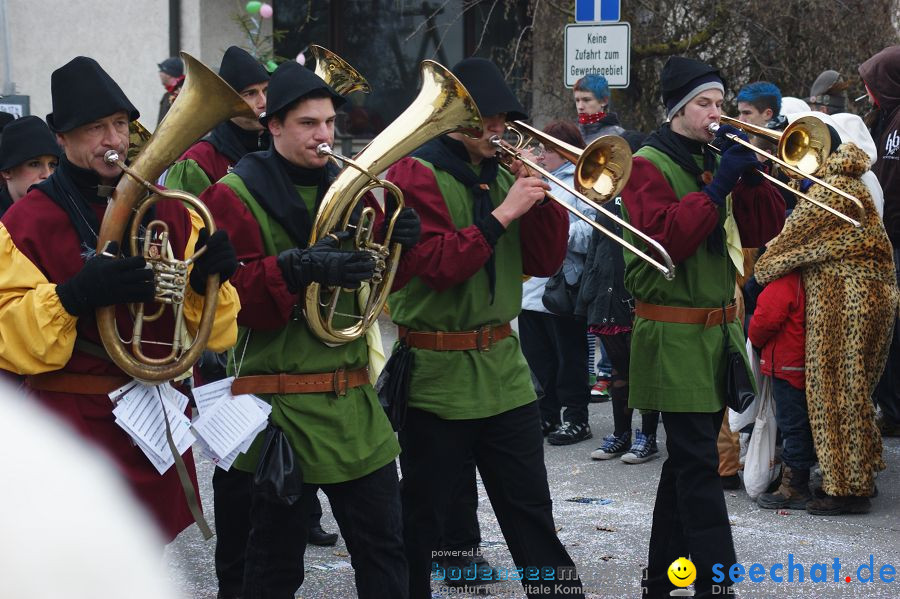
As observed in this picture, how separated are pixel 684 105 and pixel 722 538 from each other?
5.33 feet

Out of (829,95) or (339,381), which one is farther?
(829,95)

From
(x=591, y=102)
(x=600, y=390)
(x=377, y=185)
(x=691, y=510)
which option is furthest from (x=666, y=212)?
(x=600, y=390)

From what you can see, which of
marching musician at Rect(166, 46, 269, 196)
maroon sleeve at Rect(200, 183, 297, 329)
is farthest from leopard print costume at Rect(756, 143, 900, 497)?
maroon sleeve at Rect(200, 183, 297, 329)

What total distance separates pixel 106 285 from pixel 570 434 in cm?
490

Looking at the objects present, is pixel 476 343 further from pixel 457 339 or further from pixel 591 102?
pixel 591 102

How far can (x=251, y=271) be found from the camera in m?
3.92

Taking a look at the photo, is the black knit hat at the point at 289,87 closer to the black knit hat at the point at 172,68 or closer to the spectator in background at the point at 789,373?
the spectator in background at the point at 789,373

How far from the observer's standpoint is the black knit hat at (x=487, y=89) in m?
4.54

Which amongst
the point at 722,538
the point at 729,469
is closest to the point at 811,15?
the point at 729,469

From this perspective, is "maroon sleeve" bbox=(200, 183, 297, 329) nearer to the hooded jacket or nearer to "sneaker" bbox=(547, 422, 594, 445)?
"sneaker" bbox=(547, 422, 594, 445)

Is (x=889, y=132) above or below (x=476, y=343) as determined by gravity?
above

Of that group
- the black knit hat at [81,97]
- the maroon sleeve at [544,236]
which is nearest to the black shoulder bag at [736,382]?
the maroon sleeve at [544,236]

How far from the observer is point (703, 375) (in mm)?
4785

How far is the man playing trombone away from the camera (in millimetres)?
4652
